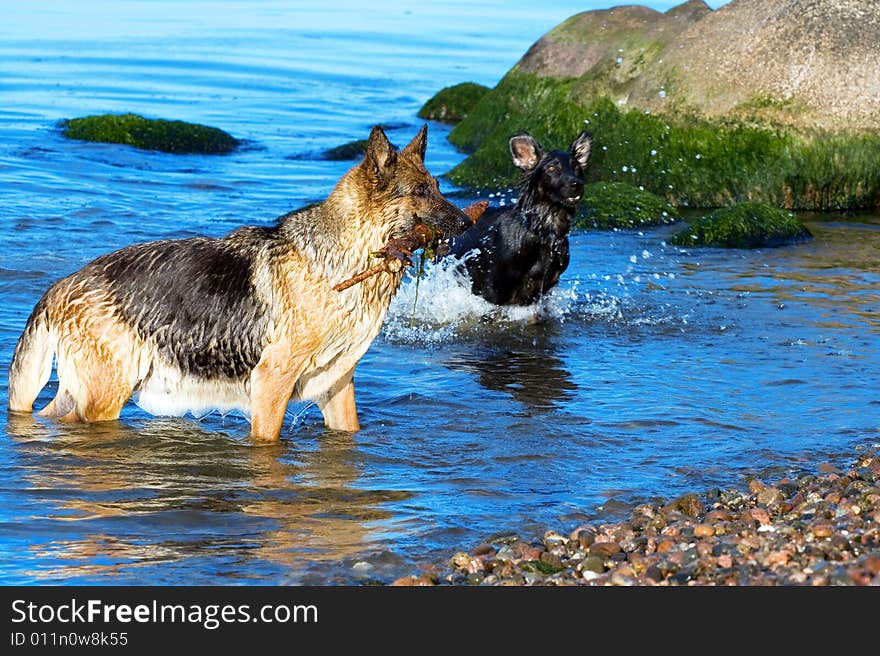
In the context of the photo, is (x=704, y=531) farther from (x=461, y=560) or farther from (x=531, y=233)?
(x=531, y=233)

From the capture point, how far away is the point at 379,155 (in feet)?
25.7

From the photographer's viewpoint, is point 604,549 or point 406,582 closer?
point 406,582

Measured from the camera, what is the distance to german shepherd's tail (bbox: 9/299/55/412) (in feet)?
28.0

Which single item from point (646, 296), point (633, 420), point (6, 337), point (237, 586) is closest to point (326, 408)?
point (633, 420)

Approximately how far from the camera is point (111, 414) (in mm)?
8578

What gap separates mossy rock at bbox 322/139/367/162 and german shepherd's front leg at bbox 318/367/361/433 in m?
11.5

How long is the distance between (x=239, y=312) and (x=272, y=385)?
505mm

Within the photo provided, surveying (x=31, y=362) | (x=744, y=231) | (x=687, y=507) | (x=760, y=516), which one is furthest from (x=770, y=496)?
(x=744, y=231)

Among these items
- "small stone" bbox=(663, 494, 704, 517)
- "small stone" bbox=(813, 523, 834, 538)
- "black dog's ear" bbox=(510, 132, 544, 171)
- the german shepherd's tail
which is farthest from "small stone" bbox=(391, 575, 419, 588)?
"black dog's ear" bbox=(510, 132, 544, 171)

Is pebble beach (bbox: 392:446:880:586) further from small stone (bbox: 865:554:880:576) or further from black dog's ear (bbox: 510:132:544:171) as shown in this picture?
black dog's ear (bbox: 510:132:544:171)

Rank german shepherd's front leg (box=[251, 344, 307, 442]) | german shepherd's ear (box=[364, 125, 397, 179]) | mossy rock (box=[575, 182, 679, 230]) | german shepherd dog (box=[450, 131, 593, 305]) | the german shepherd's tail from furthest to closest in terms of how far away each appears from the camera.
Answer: mossy rock (box=[575, 182, 679, 230])
german shepherd dog (box=[450, 131, 593, 305])
the german shepherd's tail
german shepherd's front leg (box=[251, 344, 307, 442])
german shepherd's ear (box=[364, 125, 397, 179])

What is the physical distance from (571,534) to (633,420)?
97.6 inches

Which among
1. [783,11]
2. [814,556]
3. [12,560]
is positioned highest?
[783,11]

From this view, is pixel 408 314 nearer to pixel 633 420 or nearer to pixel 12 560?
pixel 633 420
